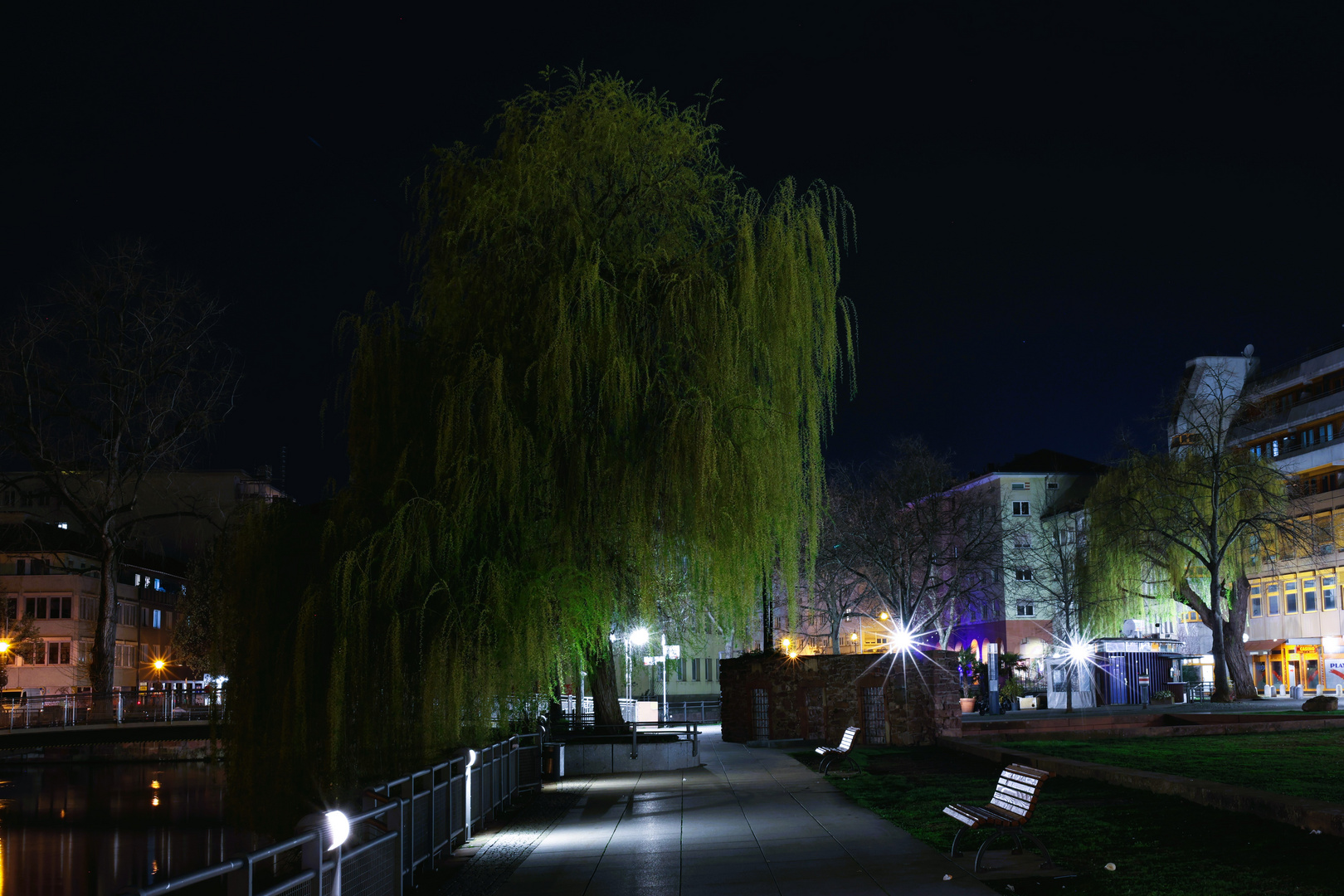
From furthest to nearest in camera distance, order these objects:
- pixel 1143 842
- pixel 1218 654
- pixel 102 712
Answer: pixel 1218 654 → pixel 102 712 → pixel 1143 842

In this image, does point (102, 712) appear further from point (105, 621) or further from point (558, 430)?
point (558, 430)

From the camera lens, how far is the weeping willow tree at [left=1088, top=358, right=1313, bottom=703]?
45.5 metres

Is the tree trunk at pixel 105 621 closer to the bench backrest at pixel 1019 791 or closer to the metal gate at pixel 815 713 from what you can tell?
the metal gate at pixel 815 713

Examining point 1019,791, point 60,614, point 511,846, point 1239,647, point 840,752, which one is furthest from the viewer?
point 60,614

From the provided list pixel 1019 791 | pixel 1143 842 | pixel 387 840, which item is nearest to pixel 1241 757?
pixel 1143 842

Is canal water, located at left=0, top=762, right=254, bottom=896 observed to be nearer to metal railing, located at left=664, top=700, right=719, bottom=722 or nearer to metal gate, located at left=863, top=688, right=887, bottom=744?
metal gate, located at left=863, top=688, right=887, bottom=744

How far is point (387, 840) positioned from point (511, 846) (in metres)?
4.32

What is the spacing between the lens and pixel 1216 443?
46.8 metres

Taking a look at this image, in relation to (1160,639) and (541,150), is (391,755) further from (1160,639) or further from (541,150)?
(1160,639)

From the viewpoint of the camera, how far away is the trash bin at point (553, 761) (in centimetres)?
2280

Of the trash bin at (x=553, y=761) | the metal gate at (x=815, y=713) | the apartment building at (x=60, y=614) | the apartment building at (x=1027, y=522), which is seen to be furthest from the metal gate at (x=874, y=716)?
the apartment building at (x=1027, y=522)

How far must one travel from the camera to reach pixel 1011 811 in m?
11.3

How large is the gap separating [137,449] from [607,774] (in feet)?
81.1

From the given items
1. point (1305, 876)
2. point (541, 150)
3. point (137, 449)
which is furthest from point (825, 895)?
point (137, 449)
